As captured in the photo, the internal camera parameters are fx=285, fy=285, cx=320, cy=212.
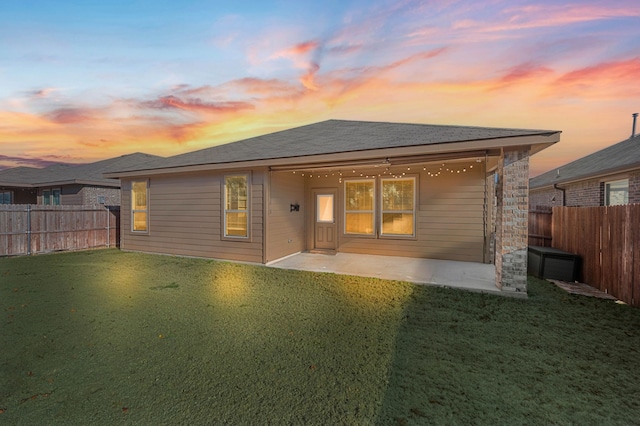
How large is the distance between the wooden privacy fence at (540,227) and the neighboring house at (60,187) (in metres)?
19.8

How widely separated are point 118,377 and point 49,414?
21.0 inches

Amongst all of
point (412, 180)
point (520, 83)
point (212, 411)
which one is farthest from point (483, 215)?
point (212, 411)

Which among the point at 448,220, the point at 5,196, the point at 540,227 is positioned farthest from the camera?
the point at 5,196

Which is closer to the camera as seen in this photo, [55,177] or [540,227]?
[540,227]

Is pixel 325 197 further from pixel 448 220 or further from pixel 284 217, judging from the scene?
pixel 448 220

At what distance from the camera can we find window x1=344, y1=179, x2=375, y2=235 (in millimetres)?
9109

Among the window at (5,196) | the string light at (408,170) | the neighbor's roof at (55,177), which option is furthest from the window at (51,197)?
the string light at (408,170)

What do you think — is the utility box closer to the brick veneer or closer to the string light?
the string light

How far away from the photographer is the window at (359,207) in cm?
911

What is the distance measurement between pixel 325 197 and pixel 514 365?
7388 millimetres

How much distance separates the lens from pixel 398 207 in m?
8.73

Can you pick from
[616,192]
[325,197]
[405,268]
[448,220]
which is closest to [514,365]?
[405,268]

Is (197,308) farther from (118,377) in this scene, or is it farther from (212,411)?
(212,411)

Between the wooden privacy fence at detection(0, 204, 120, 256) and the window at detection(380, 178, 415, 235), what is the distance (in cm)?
1154
